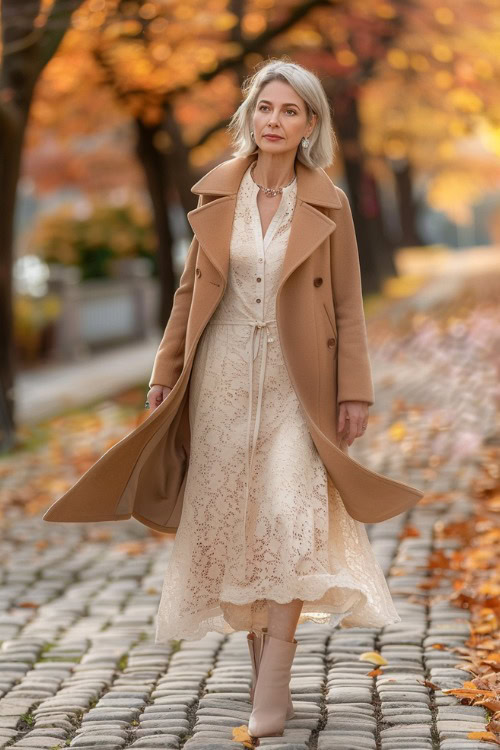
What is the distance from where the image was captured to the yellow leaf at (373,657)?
5.16m

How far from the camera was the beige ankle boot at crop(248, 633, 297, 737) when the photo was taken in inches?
166

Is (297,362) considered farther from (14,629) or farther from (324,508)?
(14,629)

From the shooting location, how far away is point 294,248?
434cm

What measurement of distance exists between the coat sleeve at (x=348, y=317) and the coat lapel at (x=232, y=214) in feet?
0.29

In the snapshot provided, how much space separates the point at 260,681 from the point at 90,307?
738 inches

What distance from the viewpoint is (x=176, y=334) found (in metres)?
4.57

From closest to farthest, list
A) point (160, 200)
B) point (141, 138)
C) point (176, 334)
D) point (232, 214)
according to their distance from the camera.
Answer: point (232, 214)
point (176, 334)
point (141, 138)
point (160, 200)

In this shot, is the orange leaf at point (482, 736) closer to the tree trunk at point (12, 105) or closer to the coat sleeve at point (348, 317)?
the coat sleeve at point (348, 317)

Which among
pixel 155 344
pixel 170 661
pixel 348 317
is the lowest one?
pixel 170 661

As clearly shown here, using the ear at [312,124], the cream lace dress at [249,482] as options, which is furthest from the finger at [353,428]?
the ear at [312,124]

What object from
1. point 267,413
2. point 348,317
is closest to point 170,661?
point 267,413

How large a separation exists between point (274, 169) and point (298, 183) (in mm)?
90

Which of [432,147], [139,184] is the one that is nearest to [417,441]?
[139,184]

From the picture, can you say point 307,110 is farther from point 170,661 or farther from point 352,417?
point 170,661
